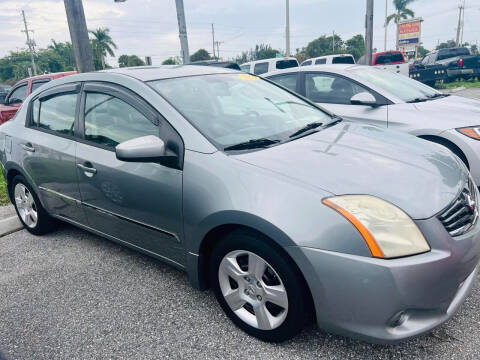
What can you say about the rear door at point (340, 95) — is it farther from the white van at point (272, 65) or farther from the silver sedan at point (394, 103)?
the white van at point (272, 65)

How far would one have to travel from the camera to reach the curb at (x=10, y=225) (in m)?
4.21

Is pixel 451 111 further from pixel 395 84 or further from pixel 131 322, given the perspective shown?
pixel 131 322

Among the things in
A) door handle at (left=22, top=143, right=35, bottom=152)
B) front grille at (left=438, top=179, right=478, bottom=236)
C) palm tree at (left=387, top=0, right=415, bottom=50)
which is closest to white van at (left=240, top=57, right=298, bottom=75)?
door handle at (left=22, top=143, right=35, bottom=152)

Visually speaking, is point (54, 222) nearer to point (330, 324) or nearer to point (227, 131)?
point (227, 131)

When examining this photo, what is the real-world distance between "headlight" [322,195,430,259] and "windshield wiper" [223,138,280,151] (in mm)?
687

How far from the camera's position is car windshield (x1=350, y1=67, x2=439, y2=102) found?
15.4ft

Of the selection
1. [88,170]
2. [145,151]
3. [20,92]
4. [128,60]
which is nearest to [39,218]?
[88,170]

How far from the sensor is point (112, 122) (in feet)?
9.48

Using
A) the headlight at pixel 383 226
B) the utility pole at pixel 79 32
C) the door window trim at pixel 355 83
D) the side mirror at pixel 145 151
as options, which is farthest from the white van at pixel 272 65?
the headlight at pixel 383 226

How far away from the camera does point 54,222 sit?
398 cm

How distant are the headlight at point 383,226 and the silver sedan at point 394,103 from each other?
2.47 m

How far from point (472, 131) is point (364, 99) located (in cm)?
112

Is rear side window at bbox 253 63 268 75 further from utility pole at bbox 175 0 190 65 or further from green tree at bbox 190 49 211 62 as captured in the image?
green tree at bbox 190 49 211 62

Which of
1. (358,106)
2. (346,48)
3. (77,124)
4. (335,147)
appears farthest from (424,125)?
(346,48)
